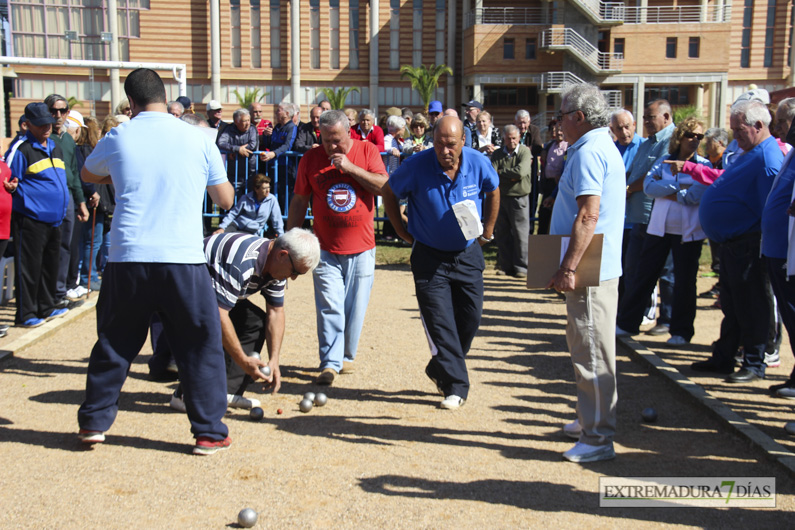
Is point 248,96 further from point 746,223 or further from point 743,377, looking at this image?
point 743,377

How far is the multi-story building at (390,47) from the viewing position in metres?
41.9

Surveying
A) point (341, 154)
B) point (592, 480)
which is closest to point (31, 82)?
point (341, 154)

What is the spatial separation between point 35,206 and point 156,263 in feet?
14.0

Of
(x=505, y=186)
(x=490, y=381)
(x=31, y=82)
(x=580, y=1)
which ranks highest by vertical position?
(x=580, y=1)

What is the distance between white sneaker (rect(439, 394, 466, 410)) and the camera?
19.4 feet

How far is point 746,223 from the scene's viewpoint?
6.39 meters

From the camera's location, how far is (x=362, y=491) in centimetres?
440

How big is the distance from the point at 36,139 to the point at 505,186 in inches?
251

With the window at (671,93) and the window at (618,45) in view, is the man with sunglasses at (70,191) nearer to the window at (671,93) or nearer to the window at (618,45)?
the window at (618,45)

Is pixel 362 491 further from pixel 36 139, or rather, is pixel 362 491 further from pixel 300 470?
pixel 36 139

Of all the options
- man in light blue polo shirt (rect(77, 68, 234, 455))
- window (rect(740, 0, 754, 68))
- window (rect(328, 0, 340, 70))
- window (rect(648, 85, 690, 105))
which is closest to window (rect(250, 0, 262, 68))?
window (rect(328, 0, 340, 70))

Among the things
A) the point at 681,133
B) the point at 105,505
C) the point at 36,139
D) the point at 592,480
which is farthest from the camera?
the point at 36,139

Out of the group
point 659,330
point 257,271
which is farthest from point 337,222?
point 659,330

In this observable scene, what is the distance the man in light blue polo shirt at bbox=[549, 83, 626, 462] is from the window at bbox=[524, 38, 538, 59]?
3888cm
